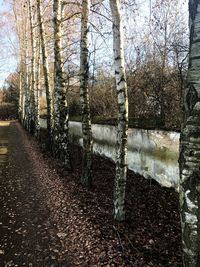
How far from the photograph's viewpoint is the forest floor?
5160mm

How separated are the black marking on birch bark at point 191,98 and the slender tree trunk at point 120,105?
10.3 ft

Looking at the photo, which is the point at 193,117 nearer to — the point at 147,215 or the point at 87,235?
the point at 87,235

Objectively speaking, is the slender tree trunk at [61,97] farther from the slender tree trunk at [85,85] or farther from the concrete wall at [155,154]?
the slender tree trunk at [85,85]

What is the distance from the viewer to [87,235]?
5.86 meters

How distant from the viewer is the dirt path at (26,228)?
206 inches

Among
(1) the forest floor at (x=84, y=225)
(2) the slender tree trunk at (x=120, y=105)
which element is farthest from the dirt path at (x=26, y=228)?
(2) the slender tree trunk at (x=120, y=105)

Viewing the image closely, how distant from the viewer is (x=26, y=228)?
632 cm

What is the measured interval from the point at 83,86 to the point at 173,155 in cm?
300

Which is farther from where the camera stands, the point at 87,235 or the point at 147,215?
the point at 147,215

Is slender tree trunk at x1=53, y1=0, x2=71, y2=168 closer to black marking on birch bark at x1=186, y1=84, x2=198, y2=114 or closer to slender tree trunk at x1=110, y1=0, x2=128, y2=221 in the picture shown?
slender tree trunk at x1=110, y1=0, x2=128, y2=221

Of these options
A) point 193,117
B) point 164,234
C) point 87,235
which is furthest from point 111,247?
point 193,117

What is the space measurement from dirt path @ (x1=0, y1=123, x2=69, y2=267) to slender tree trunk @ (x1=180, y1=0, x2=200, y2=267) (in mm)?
2449

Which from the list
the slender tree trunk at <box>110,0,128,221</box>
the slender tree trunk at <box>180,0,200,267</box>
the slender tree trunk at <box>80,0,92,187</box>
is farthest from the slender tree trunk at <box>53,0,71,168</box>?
the slender tree trunk at <box>180,0,200,267</box>

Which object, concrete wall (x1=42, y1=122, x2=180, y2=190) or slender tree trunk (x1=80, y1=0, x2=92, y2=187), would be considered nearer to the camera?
concrete wall (x1=42, y1=122, x2=180, y2=190)
